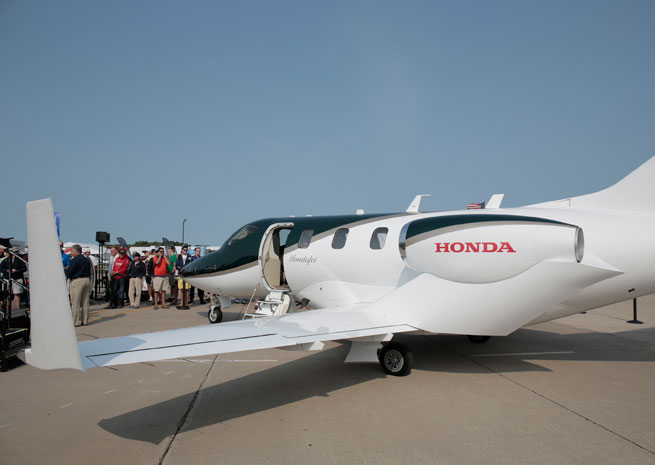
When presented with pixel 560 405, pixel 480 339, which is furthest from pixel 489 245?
pixel 480 339

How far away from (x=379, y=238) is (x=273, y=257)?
3.41 metres

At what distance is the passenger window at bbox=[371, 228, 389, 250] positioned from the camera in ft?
23.0

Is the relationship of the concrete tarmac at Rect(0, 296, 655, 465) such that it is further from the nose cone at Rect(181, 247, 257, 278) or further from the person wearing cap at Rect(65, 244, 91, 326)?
the person wearing cap at Rect(65, 244, 91, 326)

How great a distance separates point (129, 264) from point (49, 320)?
1147 cm

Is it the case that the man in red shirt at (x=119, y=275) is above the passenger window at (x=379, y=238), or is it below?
below

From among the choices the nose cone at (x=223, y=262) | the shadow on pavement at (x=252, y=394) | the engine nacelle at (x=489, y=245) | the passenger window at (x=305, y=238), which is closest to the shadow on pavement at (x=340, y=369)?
the shadow on pavement at (x=252, y=394)

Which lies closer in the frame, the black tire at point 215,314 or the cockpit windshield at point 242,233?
the cockpit windshield at point 242,233

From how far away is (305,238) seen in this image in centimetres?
815

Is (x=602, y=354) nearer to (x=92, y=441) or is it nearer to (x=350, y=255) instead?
(x=350, y=255)

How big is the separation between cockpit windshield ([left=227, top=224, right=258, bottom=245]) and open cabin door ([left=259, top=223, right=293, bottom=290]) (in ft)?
1.69

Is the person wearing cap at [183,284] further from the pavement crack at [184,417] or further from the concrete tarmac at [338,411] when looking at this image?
the pavement crack at [184,417]

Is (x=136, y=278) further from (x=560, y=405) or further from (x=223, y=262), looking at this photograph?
(x=560, y=405)

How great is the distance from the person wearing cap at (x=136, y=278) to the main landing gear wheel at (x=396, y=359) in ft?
33.5

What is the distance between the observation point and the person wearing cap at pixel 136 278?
43.5 ft
